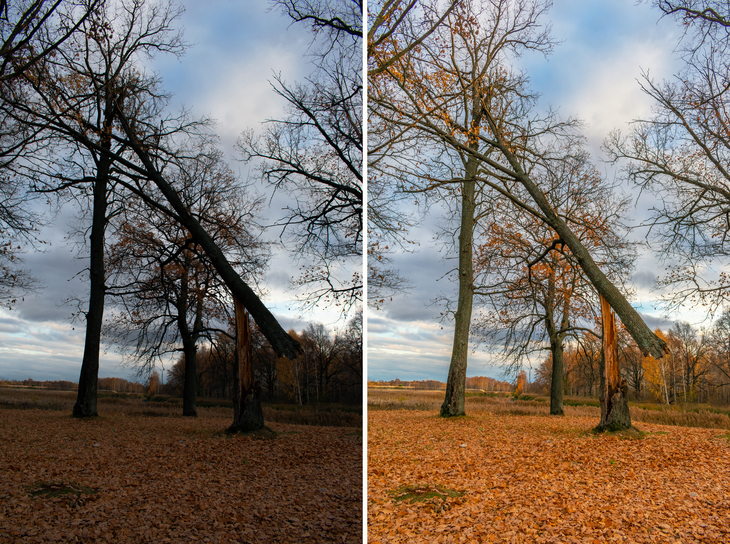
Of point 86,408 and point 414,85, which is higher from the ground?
point 414,85

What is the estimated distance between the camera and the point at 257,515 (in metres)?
3.95

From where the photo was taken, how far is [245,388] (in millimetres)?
7129

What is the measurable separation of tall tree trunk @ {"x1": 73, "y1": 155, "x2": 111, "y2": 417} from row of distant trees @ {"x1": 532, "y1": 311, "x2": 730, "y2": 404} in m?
12.1

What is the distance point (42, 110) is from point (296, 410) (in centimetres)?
795

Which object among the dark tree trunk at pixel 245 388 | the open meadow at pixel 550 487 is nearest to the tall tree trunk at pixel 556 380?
the open meadow at pixel 550 487

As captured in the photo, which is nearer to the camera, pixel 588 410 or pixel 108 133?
Answer: pixel 108 133

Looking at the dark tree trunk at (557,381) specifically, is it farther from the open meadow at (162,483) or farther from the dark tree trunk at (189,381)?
the dark tree trunk at (189,381)

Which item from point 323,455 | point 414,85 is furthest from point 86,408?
point 414,85

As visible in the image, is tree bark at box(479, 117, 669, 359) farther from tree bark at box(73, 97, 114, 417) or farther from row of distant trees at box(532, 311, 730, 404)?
tree bark at box(73, 97, 114, 417)

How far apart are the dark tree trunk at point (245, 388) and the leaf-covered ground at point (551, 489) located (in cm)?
195

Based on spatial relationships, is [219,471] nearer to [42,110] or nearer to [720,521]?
[720,521]

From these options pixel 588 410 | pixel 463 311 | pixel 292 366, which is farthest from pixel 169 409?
pixel 588 410

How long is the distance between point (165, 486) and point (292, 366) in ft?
25.9

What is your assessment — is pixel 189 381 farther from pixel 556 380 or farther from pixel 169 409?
pixel 556 380
